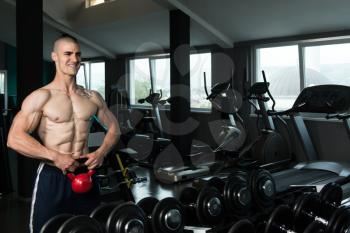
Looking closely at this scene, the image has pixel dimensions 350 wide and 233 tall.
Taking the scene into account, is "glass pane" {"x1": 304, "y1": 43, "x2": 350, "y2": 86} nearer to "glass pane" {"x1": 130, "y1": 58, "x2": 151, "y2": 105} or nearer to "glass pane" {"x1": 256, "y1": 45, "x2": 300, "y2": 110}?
"glass pane" {"x1": 256, "y1": 45, "x2": 300, "y2": 110}

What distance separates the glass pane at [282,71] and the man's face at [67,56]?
4413mm

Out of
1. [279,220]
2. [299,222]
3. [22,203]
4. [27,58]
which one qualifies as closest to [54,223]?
[279,220]

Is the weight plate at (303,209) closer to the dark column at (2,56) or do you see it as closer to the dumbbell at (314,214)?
the dumbbell at (314,214)

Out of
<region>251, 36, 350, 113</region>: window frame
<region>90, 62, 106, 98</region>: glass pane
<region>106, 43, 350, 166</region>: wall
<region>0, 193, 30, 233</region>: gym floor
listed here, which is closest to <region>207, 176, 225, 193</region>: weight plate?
<region>0, 193, 30, 233</region>: gym floor

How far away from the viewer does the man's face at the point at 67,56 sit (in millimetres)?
1564

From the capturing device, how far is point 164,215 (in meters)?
1.95

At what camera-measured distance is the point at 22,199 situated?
372 cm

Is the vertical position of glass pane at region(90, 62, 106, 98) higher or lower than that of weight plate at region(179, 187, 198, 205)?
higher

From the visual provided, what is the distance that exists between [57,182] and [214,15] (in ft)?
13.8

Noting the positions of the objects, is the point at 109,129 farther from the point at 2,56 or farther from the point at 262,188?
the point at 2,56

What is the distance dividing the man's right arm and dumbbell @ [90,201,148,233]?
299mm

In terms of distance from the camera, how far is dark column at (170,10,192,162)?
5445 millimetres

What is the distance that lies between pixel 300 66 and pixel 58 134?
434 centimetres

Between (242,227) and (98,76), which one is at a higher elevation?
(98,76)
